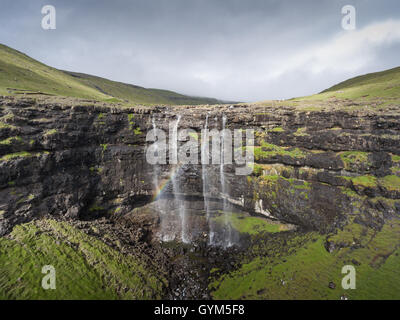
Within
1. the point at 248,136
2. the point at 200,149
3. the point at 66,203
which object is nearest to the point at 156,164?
the point at 200,149

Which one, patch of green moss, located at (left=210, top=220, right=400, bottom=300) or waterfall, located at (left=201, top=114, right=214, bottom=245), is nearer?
patch of green moss, located at (left=210, top=220, right=400, bottom=300)

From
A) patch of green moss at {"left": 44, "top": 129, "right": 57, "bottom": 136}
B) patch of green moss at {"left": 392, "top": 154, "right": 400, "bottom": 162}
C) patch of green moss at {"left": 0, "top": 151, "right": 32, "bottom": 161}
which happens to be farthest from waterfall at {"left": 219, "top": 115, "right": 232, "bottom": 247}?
patch of green moss at {"left": 0, "top": 151, "right": 32, "bottom": 161}

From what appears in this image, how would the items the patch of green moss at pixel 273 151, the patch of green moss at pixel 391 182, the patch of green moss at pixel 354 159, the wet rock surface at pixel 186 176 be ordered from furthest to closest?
the patch of green moss at pixel 273 151
the patch of green moss at pixel 354 159
the wet rock surface at pixel 186 176
the patch of green moss at pixel 391 182

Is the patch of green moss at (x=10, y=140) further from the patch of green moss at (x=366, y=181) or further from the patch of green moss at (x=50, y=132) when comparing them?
the patch of green moss at (x=366, y=181)

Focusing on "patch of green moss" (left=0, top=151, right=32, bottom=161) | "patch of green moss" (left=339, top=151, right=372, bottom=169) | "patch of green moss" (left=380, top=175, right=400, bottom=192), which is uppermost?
"patch of green moss" (left=0, top=151, right=32, bottom=161)

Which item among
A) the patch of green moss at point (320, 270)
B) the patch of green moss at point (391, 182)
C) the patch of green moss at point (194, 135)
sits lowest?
the patch of green moss at point (320, 270)

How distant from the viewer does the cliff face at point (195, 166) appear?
1772cm

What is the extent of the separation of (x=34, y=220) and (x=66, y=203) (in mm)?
3424

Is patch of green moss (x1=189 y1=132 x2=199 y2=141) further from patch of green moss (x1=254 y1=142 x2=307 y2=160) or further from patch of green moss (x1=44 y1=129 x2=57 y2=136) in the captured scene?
patch of green moss (x1=44 y1=129 x2=57 y2=136)

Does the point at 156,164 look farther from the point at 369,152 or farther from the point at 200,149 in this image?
the point at 369,152

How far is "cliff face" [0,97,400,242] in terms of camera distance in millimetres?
17719

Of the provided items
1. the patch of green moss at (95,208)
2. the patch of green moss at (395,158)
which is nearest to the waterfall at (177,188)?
the patch of green moss at (95,208)

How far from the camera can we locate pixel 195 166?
24688mm

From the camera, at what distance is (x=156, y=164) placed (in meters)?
25.0
